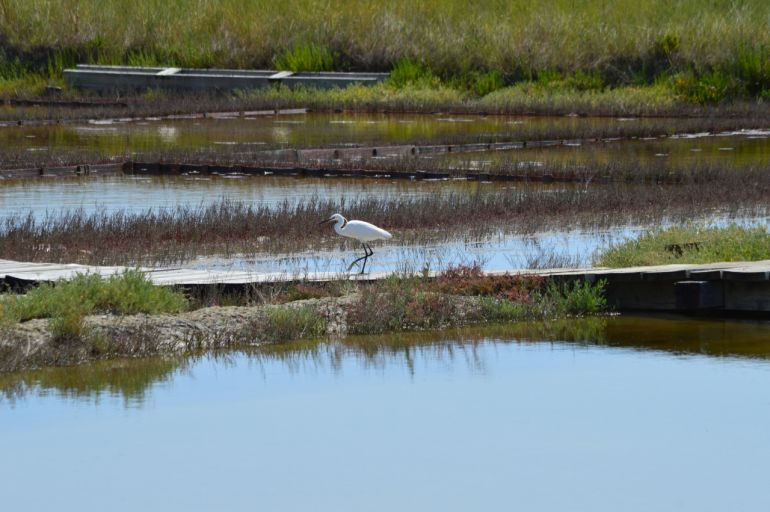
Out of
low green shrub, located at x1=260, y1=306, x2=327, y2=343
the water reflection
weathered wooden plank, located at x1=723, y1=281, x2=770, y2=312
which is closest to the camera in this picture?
the water reflection

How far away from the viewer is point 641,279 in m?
11.1

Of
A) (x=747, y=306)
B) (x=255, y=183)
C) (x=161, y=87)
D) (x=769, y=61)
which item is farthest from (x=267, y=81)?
(x=747, y=306)

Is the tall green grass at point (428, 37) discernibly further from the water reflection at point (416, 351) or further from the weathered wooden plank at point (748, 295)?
the water reflection at point (416, 351)

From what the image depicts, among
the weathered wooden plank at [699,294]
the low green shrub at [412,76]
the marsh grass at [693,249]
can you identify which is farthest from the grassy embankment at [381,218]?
the low green shrub at [412,76]

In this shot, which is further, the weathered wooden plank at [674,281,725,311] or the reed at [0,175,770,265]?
the reed at [0,175,770,265]

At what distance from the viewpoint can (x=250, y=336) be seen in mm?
10125

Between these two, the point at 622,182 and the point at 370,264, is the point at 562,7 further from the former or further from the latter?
the point at 370,264

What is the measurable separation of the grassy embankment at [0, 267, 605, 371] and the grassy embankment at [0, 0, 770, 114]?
79.6 feet

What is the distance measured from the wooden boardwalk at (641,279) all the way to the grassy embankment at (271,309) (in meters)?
0.14

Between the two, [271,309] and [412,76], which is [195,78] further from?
[271,309]

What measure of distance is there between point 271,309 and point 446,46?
105 ft

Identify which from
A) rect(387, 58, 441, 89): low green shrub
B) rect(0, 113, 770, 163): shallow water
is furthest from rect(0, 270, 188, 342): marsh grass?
rect(387, 58, 441, 89): low green shrub

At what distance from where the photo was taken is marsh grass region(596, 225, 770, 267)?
39.3 feet

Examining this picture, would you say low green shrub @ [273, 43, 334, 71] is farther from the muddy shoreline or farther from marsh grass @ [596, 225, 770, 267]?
the muddy shoreline
